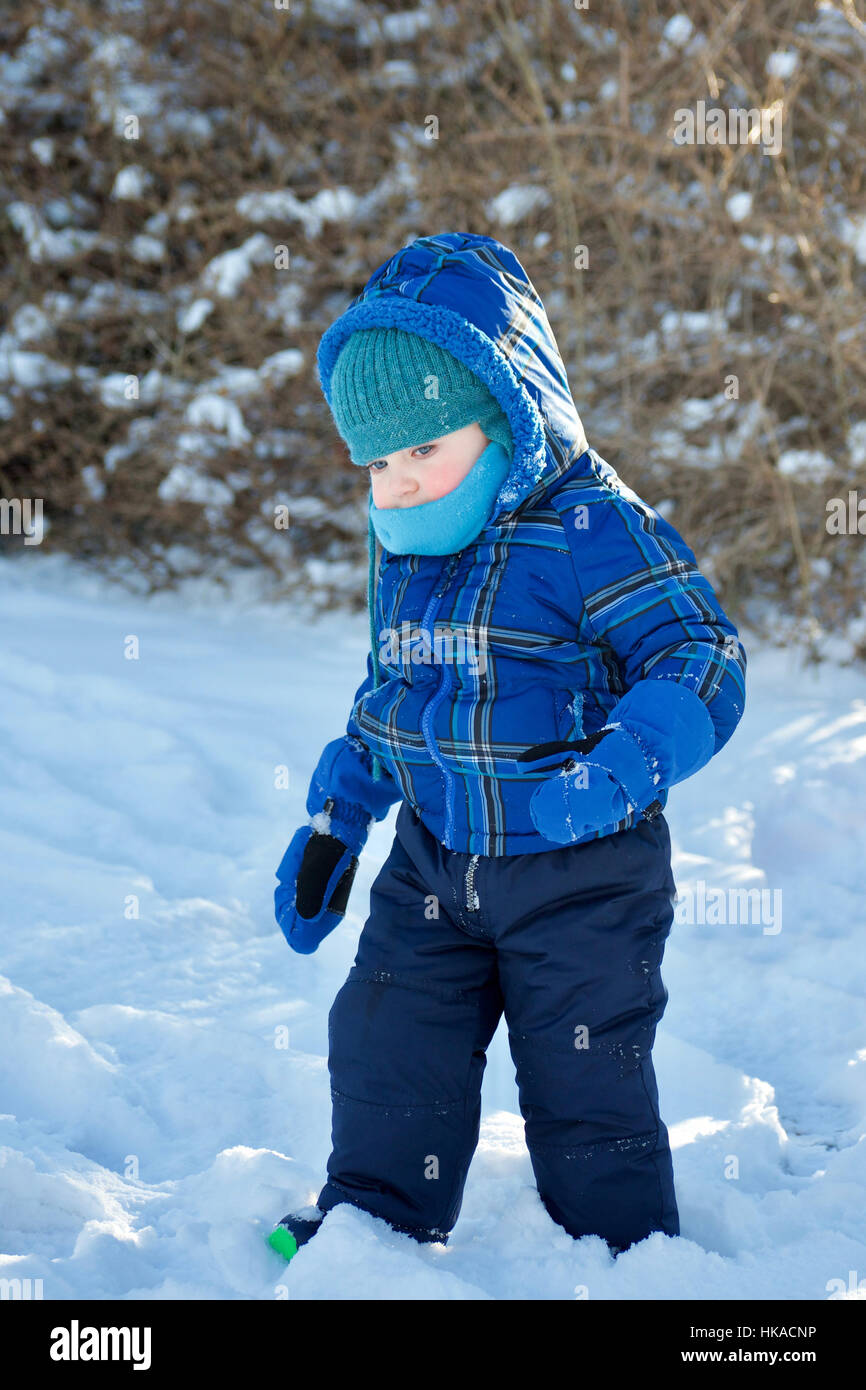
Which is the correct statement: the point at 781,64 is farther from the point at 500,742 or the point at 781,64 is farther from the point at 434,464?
the point at 500,742

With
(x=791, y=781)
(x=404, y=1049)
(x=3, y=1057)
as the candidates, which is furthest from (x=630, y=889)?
(x=791, y=781)

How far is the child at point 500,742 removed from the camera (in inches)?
62.7

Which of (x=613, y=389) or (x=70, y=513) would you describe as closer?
(x=613, y=389)

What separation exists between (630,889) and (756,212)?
3542mm

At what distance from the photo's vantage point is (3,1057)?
211 cm

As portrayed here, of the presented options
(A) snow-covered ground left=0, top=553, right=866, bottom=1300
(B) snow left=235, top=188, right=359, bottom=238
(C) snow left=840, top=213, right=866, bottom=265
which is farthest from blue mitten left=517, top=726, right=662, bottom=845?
(B) snow left=235, top=188, right=359, bottom=238

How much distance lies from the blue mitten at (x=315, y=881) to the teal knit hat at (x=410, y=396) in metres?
0.61

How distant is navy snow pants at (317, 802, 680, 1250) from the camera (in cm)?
160

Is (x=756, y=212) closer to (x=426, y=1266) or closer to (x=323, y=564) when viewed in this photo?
(x=323, y=564)

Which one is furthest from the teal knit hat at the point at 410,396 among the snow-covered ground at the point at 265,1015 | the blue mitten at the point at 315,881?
the snow-covered ground at the point at 265,1015

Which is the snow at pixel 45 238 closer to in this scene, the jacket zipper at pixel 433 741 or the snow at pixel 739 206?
the snow at pixel 739 206

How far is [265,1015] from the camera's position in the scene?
241 cm

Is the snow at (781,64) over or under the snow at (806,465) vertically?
over

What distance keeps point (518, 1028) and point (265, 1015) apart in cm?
90
